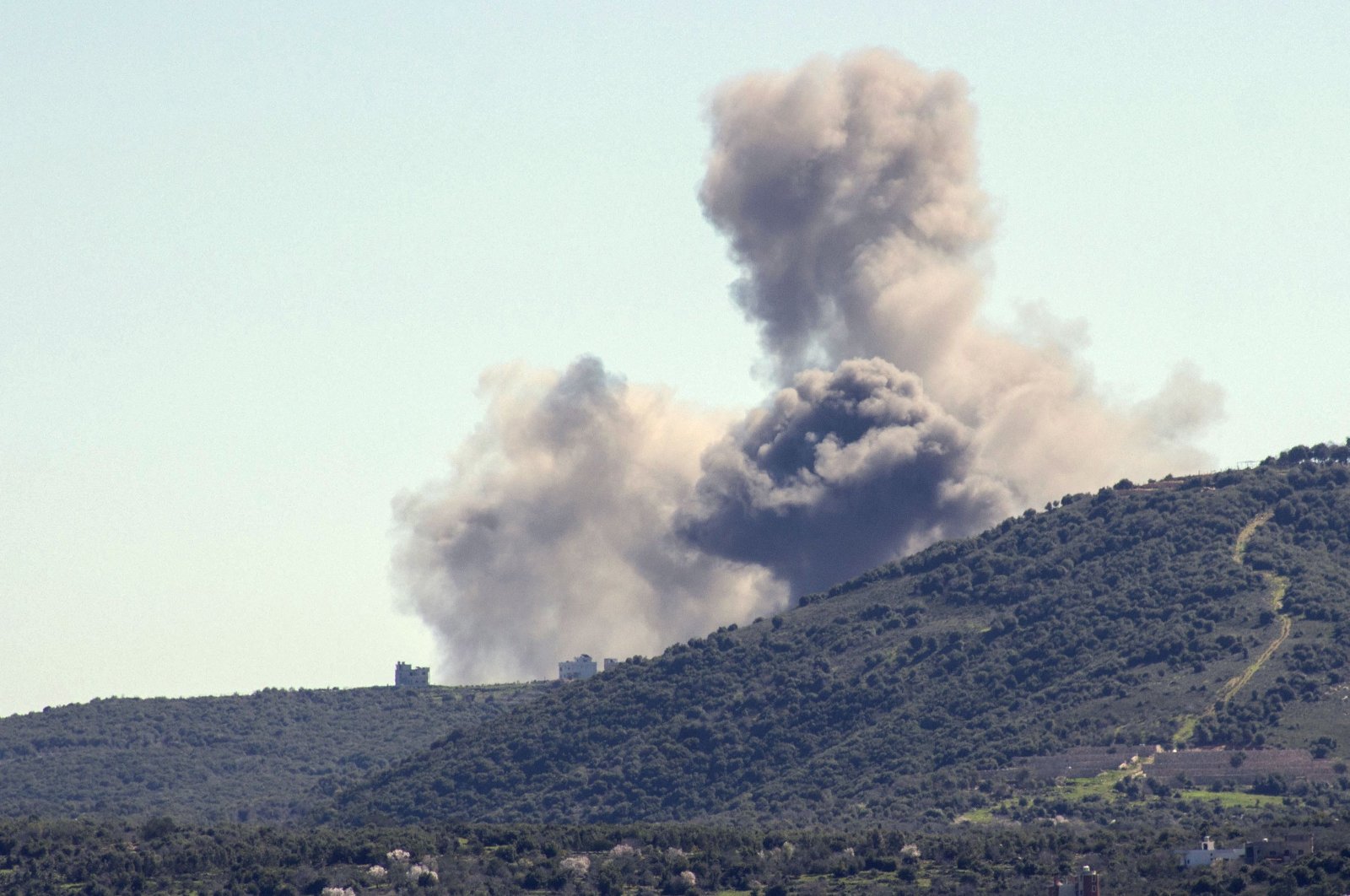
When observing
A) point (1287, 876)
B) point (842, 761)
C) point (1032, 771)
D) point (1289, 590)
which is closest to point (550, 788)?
point (842, 761)

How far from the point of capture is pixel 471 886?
13450cm

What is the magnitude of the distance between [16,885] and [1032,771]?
68.0 meters

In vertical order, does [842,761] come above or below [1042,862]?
above

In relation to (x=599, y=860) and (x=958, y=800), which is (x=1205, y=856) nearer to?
(x=599, y=860)

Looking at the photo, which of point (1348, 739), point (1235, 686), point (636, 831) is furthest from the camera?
point (1235, 686)

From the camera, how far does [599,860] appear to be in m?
140

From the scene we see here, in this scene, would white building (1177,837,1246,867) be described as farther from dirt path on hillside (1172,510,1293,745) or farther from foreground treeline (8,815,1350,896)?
dirt path on hillside (1172,510,1293,745)

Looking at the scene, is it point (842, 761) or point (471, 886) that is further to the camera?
point (842, 761)

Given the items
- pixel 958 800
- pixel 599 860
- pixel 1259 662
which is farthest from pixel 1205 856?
pixel 1259 662

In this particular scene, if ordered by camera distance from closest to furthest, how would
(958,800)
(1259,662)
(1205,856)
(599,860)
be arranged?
1. (1205,856)
2. (599,860)
3. (958,800)
4. (1259,662)

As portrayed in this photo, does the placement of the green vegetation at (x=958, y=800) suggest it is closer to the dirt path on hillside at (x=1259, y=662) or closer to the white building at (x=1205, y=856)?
the dirt path on hillside at (x=1259, y=662)

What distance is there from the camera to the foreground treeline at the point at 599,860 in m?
132

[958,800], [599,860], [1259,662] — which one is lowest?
[599,860]

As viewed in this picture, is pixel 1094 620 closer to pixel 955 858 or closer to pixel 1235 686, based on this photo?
pixel 1235 686
